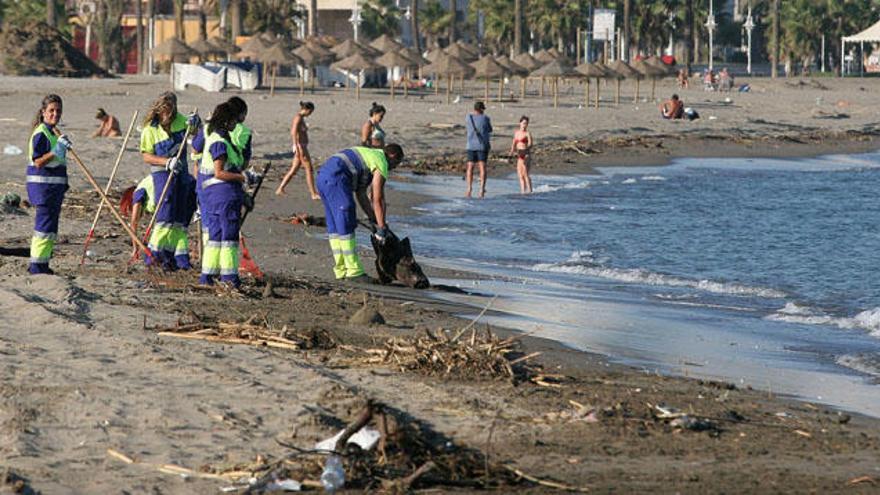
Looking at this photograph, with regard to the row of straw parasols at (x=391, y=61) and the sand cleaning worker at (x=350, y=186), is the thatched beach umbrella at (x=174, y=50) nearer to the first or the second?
the row of straw parasols at (x=391, y=61)

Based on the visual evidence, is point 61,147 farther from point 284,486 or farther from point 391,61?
point 391,61

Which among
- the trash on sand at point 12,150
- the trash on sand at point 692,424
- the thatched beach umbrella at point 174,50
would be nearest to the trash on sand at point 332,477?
the trash on sand at point 692,424

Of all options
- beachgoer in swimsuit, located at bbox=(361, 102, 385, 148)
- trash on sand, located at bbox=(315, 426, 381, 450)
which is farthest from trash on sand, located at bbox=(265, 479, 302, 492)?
beachgoer in swimsuit, located at bbox=(361, 102, 385, 148)

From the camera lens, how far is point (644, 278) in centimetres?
1694

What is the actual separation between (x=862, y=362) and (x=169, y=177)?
550 cm

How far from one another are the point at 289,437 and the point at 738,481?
2082 mm

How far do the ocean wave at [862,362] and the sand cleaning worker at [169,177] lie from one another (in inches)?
210

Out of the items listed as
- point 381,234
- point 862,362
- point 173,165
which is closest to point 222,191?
point 173,165

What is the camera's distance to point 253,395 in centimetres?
814

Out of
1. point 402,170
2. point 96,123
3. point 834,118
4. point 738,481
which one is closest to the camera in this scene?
point 738,481

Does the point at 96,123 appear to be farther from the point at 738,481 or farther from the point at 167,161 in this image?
the point at 738,481

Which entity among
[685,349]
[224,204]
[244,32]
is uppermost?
[244,32]

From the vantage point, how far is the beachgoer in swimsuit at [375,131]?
15398 millimetres

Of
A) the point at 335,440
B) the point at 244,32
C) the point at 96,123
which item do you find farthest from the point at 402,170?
the point at 244,32
